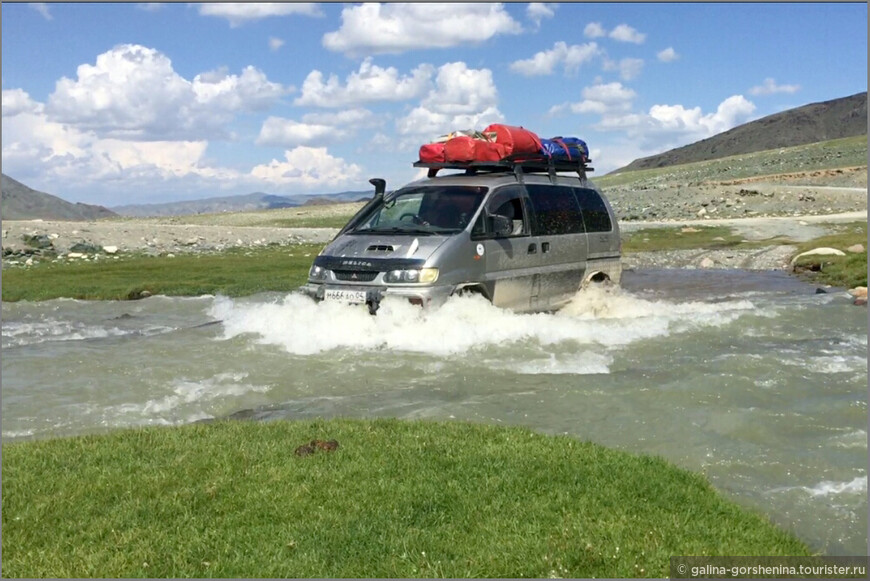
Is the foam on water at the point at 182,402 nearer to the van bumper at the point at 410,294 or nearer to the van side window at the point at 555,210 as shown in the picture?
the van bumper at the point at 410,294

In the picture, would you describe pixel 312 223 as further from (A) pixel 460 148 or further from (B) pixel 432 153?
(A) pixel 460 148

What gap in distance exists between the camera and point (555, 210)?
41.4ft

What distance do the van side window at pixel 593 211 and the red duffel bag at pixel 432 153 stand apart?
2.20m

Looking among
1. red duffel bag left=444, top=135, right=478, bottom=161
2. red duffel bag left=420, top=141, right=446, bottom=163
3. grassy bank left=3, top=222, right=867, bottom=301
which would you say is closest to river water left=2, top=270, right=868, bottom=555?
red duffel bag left=444, top=135, right=478, bottom=161


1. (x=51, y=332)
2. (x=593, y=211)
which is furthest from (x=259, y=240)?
(x=593, y=211)

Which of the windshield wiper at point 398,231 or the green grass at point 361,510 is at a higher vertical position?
the windshield wiper at point 398,231

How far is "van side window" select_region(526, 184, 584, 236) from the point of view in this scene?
1221 centimetres

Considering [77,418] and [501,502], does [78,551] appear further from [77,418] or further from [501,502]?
[77,418]

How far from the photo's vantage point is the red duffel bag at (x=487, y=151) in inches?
483

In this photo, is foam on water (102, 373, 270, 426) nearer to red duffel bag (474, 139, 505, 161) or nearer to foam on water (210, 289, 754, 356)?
foam on water (210, 289, 754, 356)

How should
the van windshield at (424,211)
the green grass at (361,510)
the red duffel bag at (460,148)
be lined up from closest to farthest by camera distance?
the green grass at (361,510) < the van windshield at (424,211) < the red duffel bag at (460,148)

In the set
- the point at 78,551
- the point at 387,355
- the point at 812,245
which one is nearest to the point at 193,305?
the point at 387,355

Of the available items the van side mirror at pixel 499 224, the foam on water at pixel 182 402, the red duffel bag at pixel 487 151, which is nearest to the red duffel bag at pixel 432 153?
the red duffel bag at pixel 487 151

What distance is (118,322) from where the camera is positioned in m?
13.8
